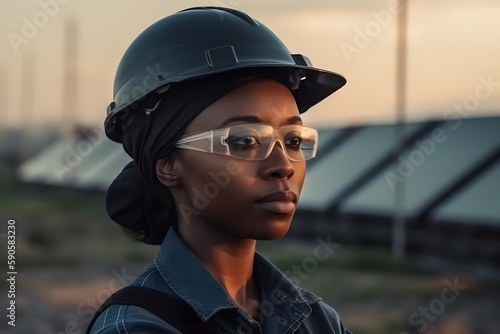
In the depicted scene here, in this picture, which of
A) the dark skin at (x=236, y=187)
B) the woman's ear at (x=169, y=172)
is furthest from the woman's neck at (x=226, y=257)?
the woman's ear at (x=169, y=172)

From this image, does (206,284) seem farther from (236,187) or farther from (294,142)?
(294,142)

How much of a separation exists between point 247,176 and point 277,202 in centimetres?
8

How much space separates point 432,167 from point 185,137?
8403 millimetres


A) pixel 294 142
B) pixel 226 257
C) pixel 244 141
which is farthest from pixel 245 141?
pixel 226 257

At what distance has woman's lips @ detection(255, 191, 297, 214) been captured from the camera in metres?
1.76

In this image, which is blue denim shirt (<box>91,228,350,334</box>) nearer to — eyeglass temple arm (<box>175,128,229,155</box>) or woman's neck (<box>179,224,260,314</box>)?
woman's neck (<box>179,224,260,314</box>)

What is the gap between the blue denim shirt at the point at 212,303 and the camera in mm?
1653

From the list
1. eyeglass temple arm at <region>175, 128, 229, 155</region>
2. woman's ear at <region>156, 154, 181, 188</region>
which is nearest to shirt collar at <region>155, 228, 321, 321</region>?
woman's ear at <region>156, 154, 181, 188</region>

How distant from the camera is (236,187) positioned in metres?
1.77

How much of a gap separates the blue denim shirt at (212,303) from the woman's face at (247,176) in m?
0.10

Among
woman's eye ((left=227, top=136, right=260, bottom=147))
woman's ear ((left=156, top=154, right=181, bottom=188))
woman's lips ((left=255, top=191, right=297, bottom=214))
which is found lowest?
woman's ear ((left=156, top=154, right=181, bottom=188))

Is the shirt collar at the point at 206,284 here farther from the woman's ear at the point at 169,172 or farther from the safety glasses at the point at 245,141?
the safety glasses at the point at 245,141

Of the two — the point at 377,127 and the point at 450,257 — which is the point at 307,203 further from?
the point at 450,257

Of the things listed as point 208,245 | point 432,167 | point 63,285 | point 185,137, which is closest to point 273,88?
point 185,137
